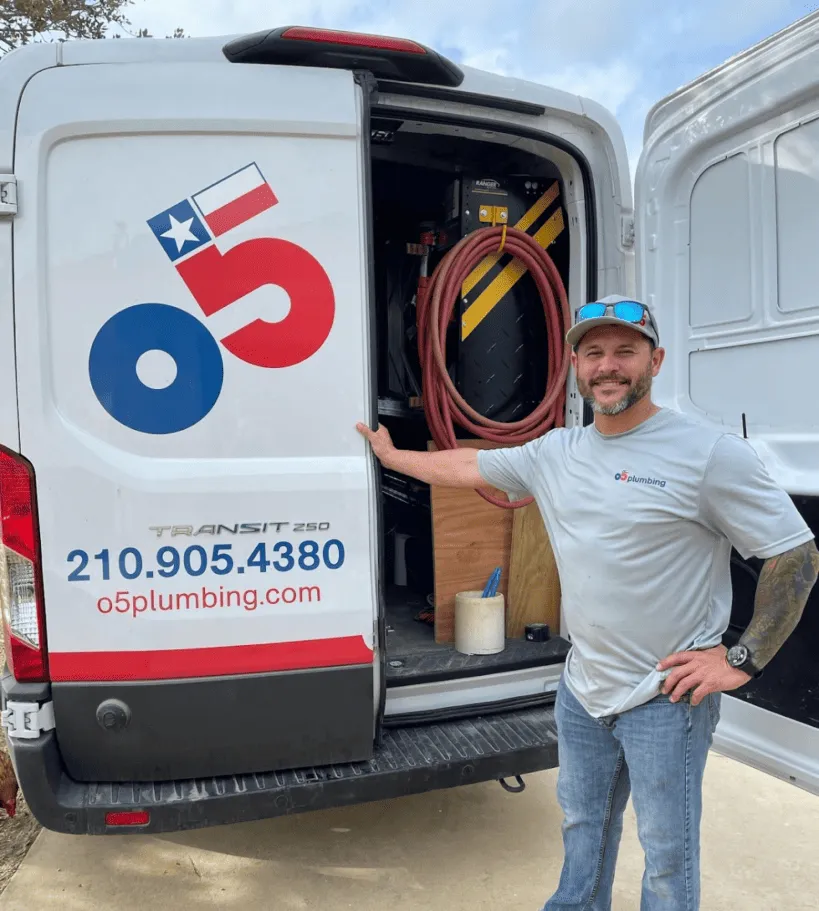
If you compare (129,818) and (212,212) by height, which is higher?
(212,212)

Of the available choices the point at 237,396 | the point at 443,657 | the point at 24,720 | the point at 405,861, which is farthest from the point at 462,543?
the point at 24,720

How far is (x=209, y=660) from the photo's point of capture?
220cm

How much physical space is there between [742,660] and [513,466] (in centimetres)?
73

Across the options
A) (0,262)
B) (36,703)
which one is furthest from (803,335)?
(36,703)

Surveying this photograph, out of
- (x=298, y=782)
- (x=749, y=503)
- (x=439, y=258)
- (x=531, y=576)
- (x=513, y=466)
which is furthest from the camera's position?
(x=439, y=258)

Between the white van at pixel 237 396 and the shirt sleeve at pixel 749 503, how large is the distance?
0.33 m

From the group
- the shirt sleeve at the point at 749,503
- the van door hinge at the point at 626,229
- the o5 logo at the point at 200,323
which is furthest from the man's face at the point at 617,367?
the van door hinge at the point at 626,229

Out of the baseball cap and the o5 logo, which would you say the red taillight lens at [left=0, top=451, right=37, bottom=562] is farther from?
the baseball cap

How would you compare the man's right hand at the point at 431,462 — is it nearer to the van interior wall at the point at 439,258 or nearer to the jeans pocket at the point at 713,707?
the jeans pocket at the point at 713,707

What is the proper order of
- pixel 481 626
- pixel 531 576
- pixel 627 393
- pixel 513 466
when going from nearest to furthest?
pixel 627 393 < pixel 513 466 < pixel 481 626 < pixel 531 576

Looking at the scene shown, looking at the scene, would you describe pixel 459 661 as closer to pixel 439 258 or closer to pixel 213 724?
pixel 213 724

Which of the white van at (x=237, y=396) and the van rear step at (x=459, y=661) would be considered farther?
the van rear step at (x=459, y=661)

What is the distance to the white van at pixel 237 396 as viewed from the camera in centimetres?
209

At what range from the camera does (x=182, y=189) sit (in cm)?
216
